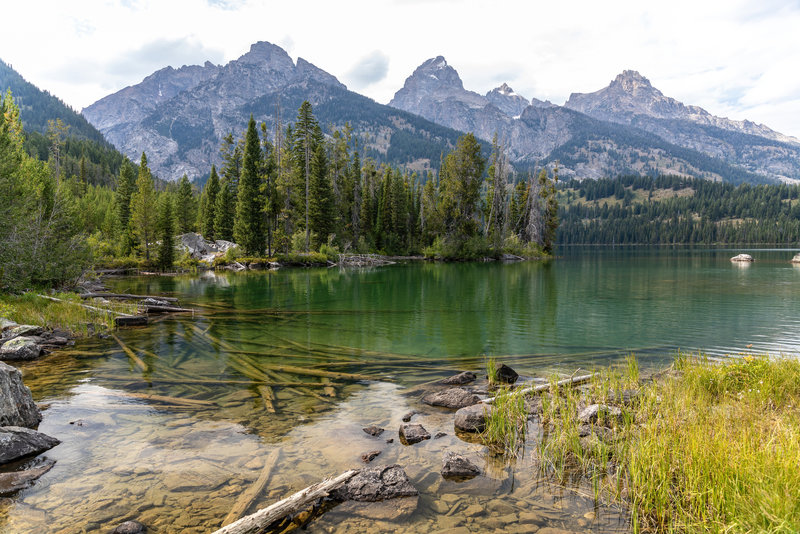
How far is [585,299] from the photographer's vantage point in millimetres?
32250

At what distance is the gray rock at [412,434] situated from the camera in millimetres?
8711

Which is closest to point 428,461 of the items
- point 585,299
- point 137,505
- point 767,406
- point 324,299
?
point 137,505

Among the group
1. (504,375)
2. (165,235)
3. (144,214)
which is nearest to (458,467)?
(504,375)

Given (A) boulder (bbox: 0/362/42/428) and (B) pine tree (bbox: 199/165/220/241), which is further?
(B) pine tree (bbox: 199/165/220/241)

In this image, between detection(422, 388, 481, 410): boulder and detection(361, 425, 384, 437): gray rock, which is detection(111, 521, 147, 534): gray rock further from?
detection(422, 388, 481, 410): boulder

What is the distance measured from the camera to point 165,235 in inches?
2231

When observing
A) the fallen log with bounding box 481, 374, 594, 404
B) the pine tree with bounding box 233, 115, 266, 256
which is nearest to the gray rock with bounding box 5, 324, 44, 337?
the fallen log with bounding box 481, 374, 594, 404

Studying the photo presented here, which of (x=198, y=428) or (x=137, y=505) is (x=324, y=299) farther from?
(x=137, y=505)

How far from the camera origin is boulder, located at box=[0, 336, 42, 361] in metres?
14.2

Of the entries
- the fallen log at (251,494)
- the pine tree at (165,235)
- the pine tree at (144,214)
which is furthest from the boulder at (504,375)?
the pine tree at (144,214)

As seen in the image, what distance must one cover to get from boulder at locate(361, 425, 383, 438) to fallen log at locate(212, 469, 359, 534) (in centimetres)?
227

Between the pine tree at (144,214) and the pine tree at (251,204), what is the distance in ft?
41.7

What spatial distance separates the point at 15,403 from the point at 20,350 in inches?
283

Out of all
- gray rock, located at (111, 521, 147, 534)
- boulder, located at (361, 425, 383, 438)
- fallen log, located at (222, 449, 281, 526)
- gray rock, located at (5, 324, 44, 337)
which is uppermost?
gray rock, located at (5, 324, 44, 337)
